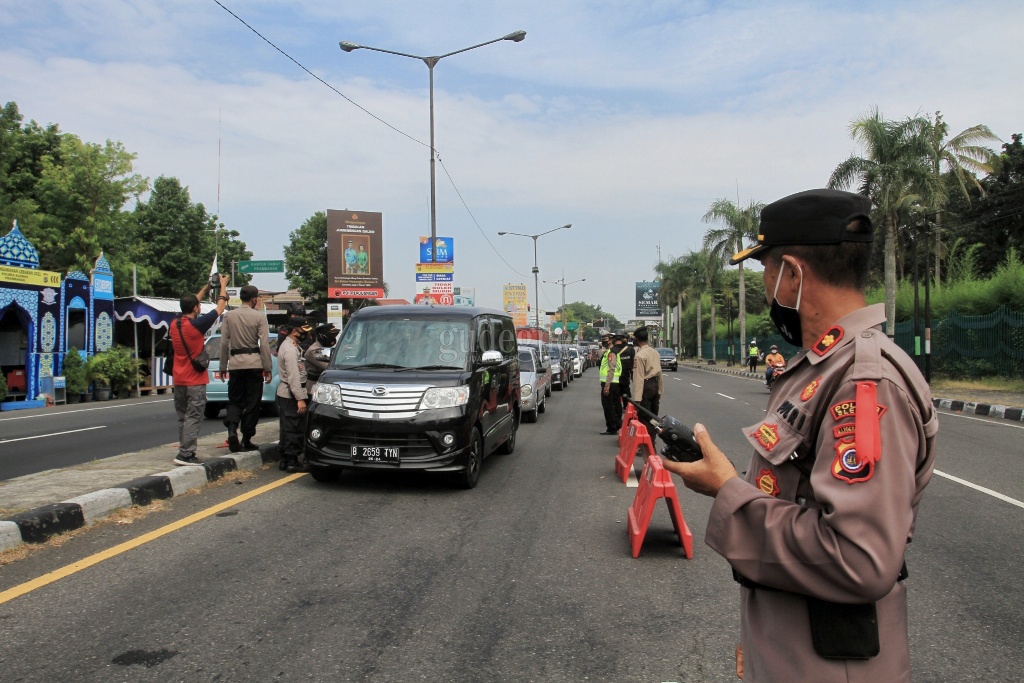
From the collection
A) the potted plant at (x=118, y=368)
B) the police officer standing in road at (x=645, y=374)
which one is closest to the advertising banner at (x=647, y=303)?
the potted plant at (x=118, y=368)

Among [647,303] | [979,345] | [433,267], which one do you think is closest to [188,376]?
→ [433,267]

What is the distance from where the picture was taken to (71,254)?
3644 cm

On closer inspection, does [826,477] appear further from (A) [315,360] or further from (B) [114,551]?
(A) [315,360]

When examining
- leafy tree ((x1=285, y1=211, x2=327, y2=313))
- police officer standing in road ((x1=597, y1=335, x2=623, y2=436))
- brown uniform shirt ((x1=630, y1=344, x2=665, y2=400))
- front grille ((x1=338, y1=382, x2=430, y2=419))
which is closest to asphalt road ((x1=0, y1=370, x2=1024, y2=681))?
front grille ((x1=338, y1=382, x2=430, y2=419))

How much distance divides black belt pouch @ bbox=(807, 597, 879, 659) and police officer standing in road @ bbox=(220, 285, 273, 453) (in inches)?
332

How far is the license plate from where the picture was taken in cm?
778

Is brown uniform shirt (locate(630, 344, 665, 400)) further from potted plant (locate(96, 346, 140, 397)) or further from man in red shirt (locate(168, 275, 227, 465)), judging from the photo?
potted plant (locate(96, 346, 140, 397))

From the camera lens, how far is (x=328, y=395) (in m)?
8.03

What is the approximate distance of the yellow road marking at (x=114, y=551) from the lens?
4.78 meters

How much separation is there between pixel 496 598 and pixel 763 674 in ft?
10.6

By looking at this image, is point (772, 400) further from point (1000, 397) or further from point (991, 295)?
point (991, 295)

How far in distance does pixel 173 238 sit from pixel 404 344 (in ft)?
150

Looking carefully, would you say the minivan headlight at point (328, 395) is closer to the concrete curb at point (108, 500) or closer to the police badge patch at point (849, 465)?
the concrete curb at point (108, 500)

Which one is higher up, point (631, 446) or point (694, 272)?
point (694, 272)
